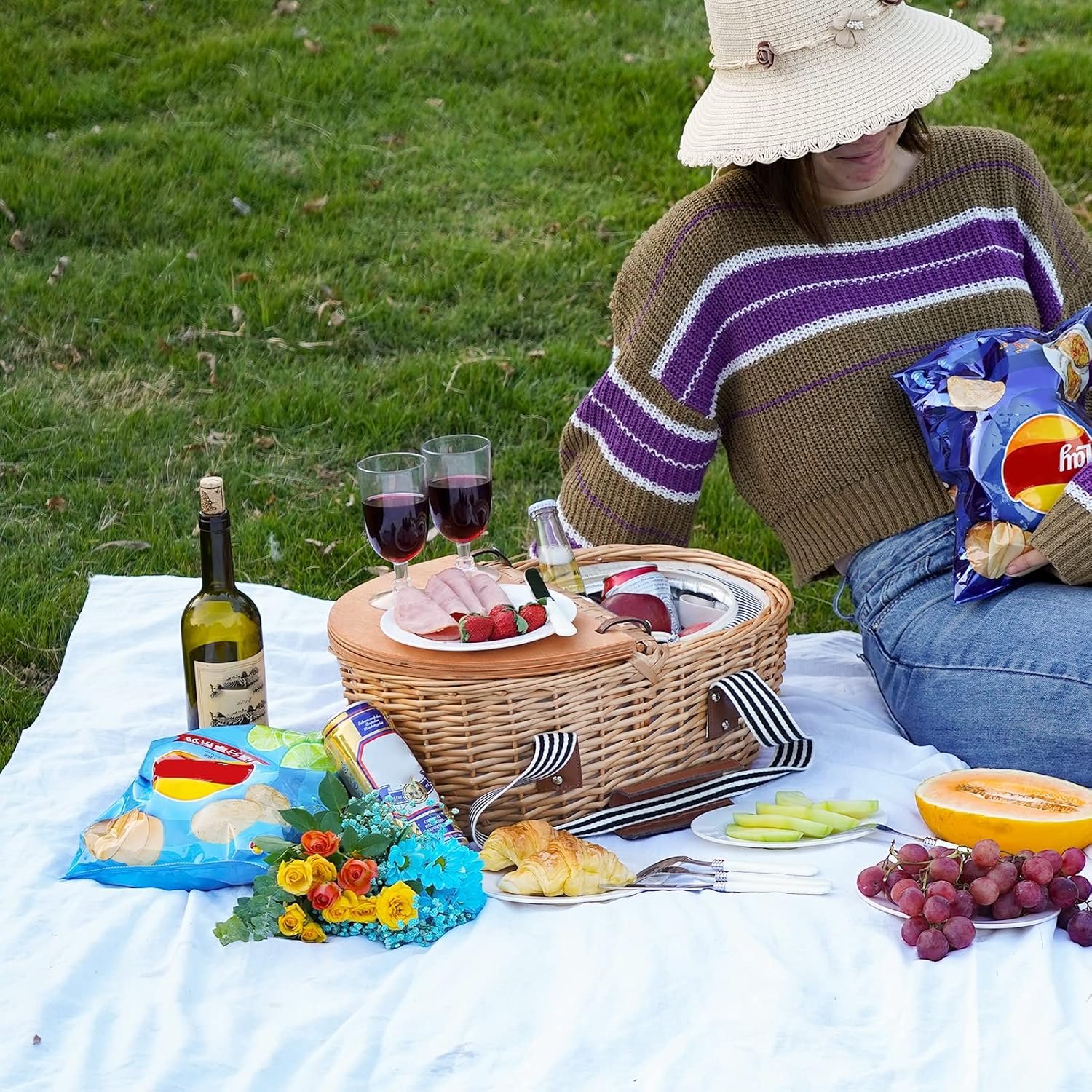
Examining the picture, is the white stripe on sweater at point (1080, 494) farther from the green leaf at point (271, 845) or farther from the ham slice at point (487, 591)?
the green leaf at point (271, 845)

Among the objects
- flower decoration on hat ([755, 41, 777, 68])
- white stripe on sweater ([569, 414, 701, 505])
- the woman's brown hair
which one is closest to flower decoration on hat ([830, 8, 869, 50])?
flower decoration on hat ([755, 41, 777, 68])

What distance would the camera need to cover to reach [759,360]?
294 cm

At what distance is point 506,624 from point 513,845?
14.3 inches

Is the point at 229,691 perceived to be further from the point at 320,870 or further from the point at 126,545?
the point at 126,545

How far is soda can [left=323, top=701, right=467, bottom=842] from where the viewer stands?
2311 millimetres

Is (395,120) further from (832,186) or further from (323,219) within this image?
(832,186)

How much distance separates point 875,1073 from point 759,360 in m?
1.48

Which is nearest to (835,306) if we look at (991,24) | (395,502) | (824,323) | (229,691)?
(824,323)

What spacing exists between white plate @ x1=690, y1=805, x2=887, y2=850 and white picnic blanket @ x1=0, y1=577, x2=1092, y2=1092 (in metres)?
0.01

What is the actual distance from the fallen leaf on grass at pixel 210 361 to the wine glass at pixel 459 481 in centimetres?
256

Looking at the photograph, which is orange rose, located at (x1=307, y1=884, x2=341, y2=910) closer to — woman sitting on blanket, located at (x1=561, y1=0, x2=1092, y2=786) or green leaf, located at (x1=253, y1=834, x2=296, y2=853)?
green leaf, located at (x1=253, y1=834, x2=296, y2=853)

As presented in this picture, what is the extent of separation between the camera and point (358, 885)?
2.18 metres

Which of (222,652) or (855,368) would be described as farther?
(855,368)

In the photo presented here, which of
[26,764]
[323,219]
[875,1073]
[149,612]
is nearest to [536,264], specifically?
[323,219]
